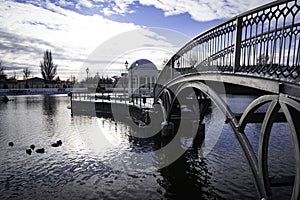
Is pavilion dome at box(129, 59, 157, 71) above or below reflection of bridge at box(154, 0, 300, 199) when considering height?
above

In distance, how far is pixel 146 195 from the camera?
8.99 m

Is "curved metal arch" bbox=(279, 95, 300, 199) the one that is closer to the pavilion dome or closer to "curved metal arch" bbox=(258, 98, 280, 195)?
"curved metal arch" bbox=(258, 98, 280, 195)

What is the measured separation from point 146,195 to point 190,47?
22.6 ft

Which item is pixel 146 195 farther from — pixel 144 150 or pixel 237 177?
pixel 144 150

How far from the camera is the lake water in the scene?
9211mm

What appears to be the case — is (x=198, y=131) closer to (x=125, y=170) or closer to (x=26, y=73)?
(x=125, y=170)

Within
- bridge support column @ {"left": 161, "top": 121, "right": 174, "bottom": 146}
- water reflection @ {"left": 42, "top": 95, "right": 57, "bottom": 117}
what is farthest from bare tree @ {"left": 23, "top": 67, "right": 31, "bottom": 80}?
bridge support column @ {"left": 161, "top": 121, "right": 174, "bottom": 146}

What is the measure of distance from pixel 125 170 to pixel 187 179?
3.28 metres

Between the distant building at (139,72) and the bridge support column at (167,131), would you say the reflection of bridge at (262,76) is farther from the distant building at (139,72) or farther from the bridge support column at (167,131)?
the distant building at (139,72)

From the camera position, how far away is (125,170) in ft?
38.2

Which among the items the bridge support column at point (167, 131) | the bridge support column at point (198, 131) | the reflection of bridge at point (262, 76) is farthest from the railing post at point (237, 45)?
the bridge support column at point (167, 131)

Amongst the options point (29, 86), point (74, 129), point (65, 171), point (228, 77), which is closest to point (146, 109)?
point (74, 129)

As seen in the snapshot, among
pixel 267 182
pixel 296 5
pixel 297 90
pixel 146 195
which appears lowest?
pixel 146 195

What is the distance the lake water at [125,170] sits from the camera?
9.21 meters
